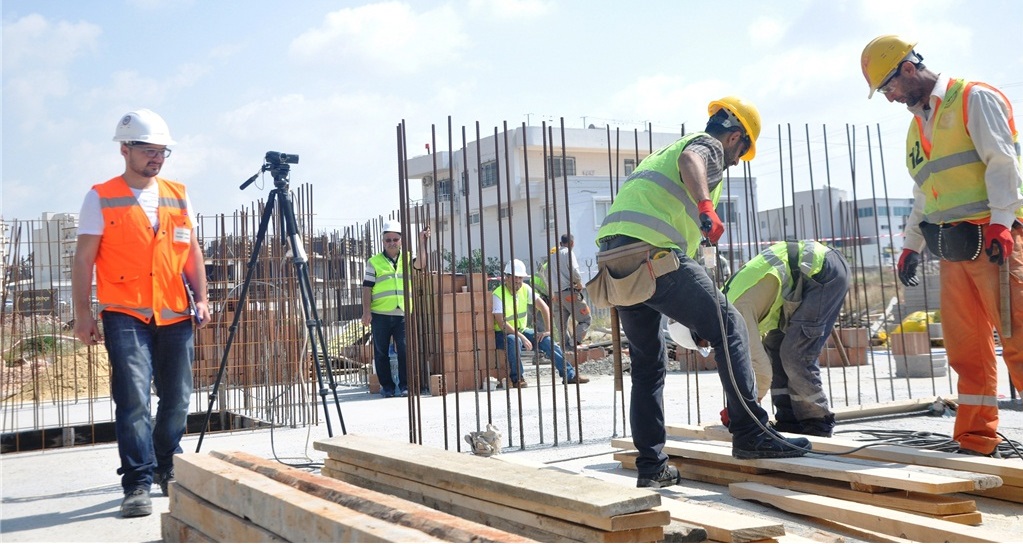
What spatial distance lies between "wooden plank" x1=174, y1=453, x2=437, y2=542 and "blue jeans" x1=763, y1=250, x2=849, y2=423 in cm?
325

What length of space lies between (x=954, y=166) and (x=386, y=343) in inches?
267

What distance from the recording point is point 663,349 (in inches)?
177

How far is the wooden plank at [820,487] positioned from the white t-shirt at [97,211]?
9.11 feet

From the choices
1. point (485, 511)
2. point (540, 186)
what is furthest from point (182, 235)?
point (540, 186)

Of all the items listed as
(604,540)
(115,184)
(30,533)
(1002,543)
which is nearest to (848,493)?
(1002,543)

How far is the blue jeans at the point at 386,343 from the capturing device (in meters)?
10.2

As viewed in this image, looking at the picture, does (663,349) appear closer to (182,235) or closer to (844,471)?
(844,471)

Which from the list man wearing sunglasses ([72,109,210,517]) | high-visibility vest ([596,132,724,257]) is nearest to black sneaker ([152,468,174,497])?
man wearing sunglasses ([72,109,210,517])

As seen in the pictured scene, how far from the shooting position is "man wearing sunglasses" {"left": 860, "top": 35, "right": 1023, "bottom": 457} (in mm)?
4371

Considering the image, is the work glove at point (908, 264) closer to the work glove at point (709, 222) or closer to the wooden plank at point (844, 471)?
the wooden plank at point (844, 471)

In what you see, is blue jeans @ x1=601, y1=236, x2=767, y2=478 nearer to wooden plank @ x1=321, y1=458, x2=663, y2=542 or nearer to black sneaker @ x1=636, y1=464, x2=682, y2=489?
black sneaker @ x1=636, y1=464, x2=682, y2=489

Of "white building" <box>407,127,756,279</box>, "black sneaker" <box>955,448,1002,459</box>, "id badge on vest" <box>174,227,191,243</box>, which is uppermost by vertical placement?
"white building" <box>407,127,756,279</box>

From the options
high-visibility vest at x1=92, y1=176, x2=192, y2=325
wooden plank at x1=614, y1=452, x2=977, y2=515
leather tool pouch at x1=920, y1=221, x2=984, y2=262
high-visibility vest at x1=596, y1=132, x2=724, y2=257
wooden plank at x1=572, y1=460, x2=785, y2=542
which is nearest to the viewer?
wooden plank at x1=572, y1=460, x2=785, y2=542

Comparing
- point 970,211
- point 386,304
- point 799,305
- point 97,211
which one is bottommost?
point 799,305
